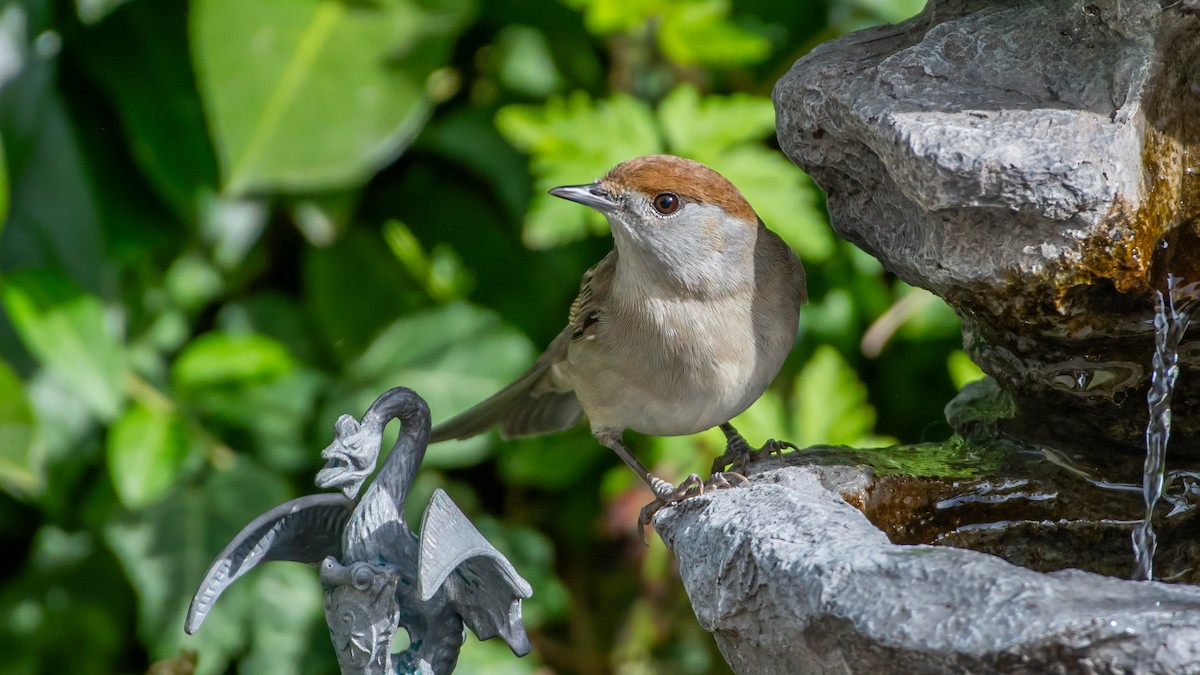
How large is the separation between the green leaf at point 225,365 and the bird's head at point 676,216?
5.10 feet

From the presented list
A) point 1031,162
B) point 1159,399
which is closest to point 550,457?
point 1159,399

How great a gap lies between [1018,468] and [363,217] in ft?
7.85

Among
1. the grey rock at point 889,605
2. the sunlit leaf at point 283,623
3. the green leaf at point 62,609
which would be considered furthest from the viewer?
the green leaf at point 62,609

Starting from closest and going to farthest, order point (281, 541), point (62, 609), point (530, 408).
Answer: point (281, 541) < point (530, 408) < point (62, 609)

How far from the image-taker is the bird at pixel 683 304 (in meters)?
2.41

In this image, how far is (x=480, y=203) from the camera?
156 inches

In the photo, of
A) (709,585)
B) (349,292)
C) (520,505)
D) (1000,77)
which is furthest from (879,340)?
(709,585)

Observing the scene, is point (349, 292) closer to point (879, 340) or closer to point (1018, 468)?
point (879, 340)

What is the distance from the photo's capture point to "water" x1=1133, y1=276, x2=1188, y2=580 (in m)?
1.92

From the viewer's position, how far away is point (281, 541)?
1.83 metres

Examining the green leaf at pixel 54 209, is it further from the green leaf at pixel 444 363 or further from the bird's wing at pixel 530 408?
the bird's wing at pixel 530 408

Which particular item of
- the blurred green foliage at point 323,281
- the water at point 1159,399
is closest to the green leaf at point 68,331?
the blurred green foliage at point 323,281

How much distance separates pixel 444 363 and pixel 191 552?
0.91 metres

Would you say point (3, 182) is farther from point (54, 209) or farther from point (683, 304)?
point (683, 304)
